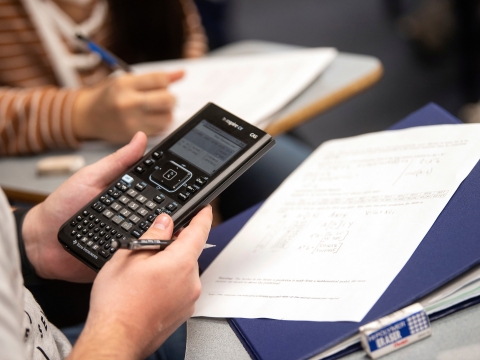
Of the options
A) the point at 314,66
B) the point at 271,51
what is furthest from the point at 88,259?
the point at 271,51

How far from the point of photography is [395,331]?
1.32 ft

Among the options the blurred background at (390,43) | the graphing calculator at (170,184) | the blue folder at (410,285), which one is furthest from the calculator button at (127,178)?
the blurred background at (390,43)

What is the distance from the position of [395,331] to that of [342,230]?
129mm

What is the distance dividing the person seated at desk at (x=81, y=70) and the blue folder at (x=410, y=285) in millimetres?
517

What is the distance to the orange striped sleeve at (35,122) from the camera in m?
0.92

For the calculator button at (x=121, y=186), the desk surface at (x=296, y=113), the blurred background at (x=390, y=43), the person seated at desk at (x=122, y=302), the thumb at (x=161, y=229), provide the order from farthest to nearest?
the blurred background at (x=390, y=43), the desk surface at (x=296, y=113), the calculator button at (x=121, y=186), the thumb at (x=161, y=229), the person seated at desk at (x=122, y=302)

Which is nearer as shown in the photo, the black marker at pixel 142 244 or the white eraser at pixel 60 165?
the black marker at pixel 142 244

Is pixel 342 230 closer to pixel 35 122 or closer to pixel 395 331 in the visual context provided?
pixel 395 331

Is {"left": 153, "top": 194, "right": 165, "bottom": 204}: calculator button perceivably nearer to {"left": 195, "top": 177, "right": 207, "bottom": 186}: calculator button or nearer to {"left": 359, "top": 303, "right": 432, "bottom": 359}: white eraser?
{"left": 195, "top": 177, "right": 207, "bottom": 186}: calculator button

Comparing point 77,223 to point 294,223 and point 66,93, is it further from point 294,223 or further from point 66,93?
point 66,93

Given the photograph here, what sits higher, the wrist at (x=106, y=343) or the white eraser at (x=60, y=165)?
the wrist at (x=106, y=343)

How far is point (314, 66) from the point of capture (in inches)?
38.5

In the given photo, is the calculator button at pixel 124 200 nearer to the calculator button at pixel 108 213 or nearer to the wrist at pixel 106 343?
the calculator button at pixel 108 213

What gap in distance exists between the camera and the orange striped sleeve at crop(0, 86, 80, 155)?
922 millimetres
